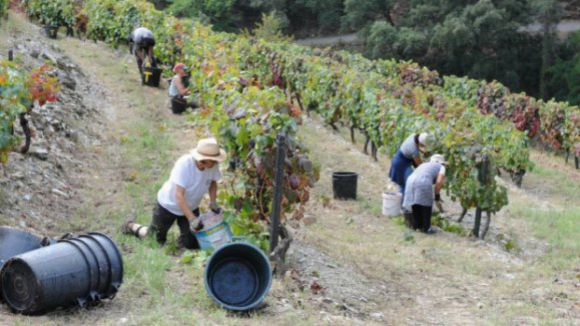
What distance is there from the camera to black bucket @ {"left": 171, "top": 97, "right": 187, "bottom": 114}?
1352 centimetres

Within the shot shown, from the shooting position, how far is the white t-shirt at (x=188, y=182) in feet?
21.4

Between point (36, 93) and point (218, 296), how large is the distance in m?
3.51

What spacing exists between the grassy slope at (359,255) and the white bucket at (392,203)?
5.3 inches

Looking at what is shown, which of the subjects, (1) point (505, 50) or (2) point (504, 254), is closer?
(2) point (504, 254)

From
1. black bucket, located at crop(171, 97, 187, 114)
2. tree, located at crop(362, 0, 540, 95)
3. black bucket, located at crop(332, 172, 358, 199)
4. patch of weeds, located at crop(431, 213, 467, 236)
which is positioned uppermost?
tree, located at crop(362, 0, 540, 95)

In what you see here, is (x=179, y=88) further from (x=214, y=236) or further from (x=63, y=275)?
(x=63, y=275)

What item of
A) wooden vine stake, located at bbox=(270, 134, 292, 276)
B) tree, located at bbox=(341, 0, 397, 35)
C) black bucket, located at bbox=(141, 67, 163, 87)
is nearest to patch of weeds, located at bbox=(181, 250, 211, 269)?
wooden vine stake, located at bbox=(270, 134, 292, 276)

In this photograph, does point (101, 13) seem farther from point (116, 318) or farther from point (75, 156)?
point (116, 318)

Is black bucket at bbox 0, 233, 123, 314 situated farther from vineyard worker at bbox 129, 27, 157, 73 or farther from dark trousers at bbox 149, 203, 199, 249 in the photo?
vineyard worker at bbox 129, 27, 157, 73

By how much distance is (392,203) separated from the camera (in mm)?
10273

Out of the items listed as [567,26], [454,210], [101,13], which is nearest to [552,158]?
[454,210]

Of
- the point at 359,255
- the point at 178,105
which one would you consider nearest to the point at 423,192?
the point at 359,255

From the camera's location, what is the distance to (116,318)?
17.0 ft

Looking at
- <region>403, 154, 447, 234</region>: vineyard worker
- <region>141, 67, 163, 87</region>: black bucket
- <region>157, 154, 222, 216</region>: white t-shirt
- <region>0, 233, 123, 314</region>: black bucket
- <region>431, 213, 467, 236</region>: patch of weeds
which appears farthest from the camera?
<region>141, 67, 163, 87</region>: black bucket
